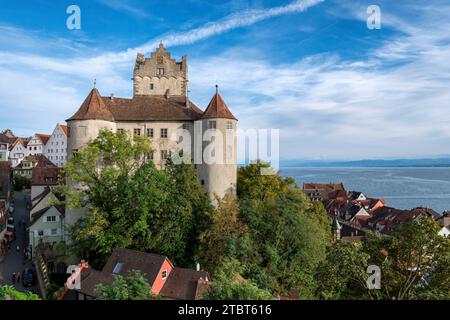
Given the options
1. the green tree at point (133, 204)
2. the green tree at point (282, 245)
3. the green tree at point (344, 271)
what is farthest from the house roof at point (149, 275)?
the green tree at point (344, 271)

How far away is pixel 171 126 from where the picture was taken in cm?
3091

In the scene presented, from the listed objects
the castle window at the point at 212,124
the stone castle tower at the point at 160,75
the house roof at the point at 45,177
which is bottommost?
the house roof at the point at 45,177

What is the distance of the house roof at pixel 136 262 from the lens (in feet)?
69.4

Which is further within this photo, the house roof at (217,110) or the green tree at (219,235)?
the house roof at (217,110)

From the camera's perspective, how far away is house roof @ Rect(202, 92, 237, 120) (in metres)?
29.0

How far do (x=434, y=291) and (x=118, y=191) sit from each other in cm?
1915

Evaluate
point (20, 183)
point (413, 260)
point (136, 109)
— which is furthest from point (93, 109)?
point (20, 183)

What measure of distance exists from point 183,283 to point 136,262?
3.33 m

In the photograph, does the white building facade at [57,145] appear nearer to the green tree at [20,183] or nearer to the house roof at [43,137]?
the house roof at [43,137]

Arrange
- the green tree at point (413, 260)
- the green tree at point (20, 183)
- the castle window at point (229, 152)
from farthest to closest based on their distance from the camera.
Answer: the green tree at point (20, 183) < the castle window at point (229, 152) < the green tree at point (413, 260)

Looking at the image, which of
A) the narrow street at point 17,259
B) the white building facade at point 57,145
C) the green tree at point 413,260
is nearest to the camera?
the green tree at point 413,260

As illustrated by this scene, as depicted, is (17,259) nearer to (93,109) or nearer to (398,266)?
(93,109)

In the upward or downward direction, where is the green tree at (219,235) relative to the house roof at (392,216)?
upward

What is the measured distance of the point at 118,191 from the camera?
25.2 metres
